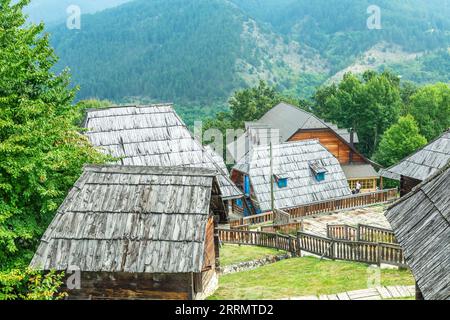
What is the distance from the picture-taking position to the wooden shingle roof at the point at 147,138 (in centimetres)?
2297

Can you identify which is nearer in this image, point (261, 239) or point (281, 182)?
point (261, 239)

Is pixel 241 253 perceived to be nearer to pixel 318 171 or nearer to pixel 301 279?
pixel 301 279

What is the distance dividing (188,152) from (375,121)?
39.3m

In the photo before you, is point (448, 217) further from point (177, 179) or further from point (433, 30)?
point (433, 30)

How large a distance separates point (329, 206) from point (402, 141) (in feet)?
73.9

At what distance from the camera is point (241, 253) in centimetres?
2062

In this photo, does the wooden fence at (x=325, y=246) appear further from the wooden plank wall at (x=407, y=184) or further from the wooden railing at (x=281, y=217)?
the wooden plank wall at (x=407, y=184)

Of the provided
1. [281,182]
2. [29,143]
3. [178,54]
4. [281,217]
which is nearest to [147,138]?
[281,217]

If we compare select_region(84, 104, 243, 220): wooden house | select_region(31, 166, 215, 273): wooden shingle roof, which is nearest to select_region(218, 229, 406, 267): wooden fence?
select_region(84, 104, 243, 220): wooden house

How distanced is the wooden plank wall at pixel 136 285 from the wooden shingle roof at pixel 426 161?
51.7 ft

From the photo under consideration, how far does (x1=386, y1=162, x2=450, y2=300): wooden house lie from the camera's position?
7602mm

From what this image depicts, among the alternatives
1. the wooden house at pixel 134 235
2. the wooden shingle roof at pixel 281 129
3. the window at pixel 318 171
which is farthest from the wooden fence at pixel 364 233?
the wooden shingle roof at pixel 281 129

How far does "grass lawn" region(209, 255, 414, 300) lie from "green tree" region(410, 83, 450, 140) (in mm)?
41130

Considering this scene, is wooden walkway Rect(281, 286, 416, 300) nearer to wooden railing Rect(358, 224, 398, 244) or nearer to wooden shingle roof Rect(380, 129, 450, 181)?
wooden railing Rect(358, 224, 398, 244)
